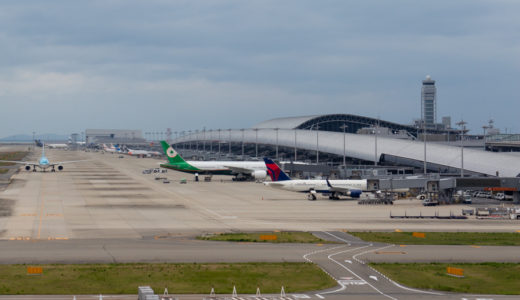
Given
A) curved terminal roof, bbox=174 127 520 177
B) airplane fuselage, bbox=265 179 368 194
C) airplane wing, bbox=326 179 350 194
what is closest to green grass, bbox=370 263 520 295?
airplane wing, bbox=326 179 350 194

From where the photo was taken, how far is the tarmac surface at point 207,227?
4206 centimetres

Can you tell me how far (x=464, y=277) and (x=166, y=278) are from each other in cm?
1795

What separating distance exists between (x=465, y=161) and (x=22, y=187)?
75.6m

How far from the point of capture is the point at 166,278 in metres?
36.5

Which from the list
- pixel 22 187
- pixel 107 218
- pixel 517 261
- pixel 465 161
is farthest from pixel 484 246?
pixel 22 187

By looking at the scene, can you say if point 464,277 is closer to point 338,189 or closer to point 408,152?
point 338,189

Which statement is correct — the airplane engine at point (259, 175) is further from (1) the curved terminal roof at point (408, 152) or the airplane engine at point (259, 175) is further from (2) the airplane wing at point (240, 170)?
(1) the curved terminal roof at point (408, 152)

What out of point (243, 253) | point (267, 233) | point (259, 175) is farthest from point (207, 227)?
point (259, 175)

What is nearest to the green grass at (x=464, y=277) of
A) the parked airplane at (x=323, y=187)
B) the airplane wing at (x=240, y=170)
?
the parked airplane at (x=323, y=187)

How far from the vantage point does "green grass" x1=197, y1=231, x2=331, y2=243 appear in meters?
51.1

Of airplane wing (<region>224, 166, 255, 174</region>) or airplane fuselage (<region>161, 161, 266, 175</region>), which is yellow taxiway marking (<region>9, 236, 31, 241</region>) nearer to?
airplane fuselage (<region>161, 161, 266, 175</region>)

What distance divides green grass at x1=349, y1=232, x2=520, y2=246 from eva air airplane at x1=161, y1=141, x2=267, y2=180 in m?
69.8

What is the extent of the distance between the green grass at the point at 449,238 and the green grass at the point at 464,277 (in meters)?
9.04

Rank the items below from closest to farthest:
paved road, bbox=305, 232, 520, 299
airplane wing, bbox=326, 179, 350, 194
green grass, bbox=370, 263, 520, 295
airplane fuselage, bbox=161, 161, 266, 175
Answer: paved road, bbox=305, 232, 520, 299, green grass, bbox=370, 263, 520, 295, airplane wing, bbox=326, 179, 350, 194, airplane fuselage, bbox=161, 161, 266, 175
